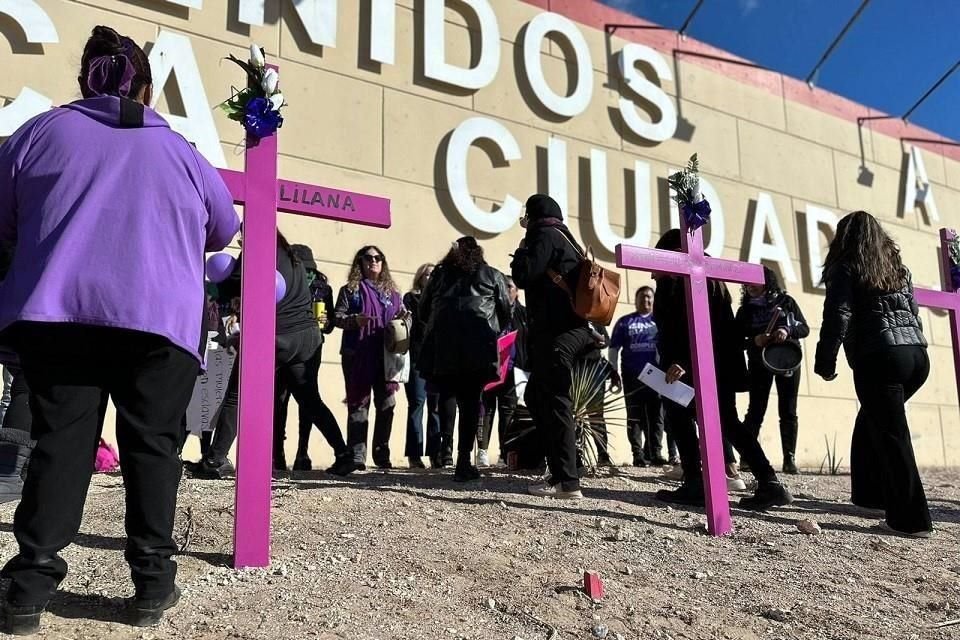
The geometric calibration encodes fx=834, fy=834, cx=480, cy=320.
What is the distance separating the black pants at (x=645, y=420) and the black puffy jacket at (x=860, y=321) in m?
2.62

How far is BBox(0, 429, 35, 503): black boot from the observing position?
11.4ft

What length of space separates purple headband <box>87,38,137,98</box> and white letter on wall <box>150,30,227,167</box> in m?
4.39

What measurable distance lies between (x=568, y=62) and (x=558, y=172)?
54.4 inches

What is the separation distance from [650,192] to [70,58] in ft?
19.0

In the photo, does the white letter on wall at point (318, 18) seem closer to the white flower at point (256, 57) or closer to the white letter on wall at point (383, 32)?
the white letter on wall at point (383, 32)

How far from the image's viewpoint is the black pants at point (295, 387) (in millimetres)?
4367

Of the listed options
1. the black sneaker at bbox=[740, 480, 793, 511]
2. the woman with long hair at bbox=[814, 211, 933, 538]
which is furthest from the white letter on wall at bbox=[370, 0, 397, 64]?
the black sneaker at bbox=[740, 480, 793, 511]

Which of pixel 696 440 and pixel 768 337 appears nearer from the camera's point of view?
pixel 696 440

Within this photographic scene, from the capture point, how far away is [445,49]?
8164mm

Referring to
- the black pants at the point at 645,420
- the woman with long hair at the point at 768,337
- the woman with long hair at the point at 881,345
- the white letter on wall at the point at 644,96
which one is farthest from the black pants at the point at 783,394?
the white letter on wall at the point at 644,96

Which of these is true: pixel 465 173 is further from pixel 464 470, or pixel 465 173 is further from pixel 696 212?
pixel 696 212

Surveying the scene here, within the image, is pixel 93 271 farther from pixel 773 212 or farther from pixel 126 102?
pixel 773 212

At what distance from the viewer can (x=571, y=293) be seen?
429cm

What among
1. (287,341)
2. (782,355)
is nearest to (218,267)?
(287,341)
